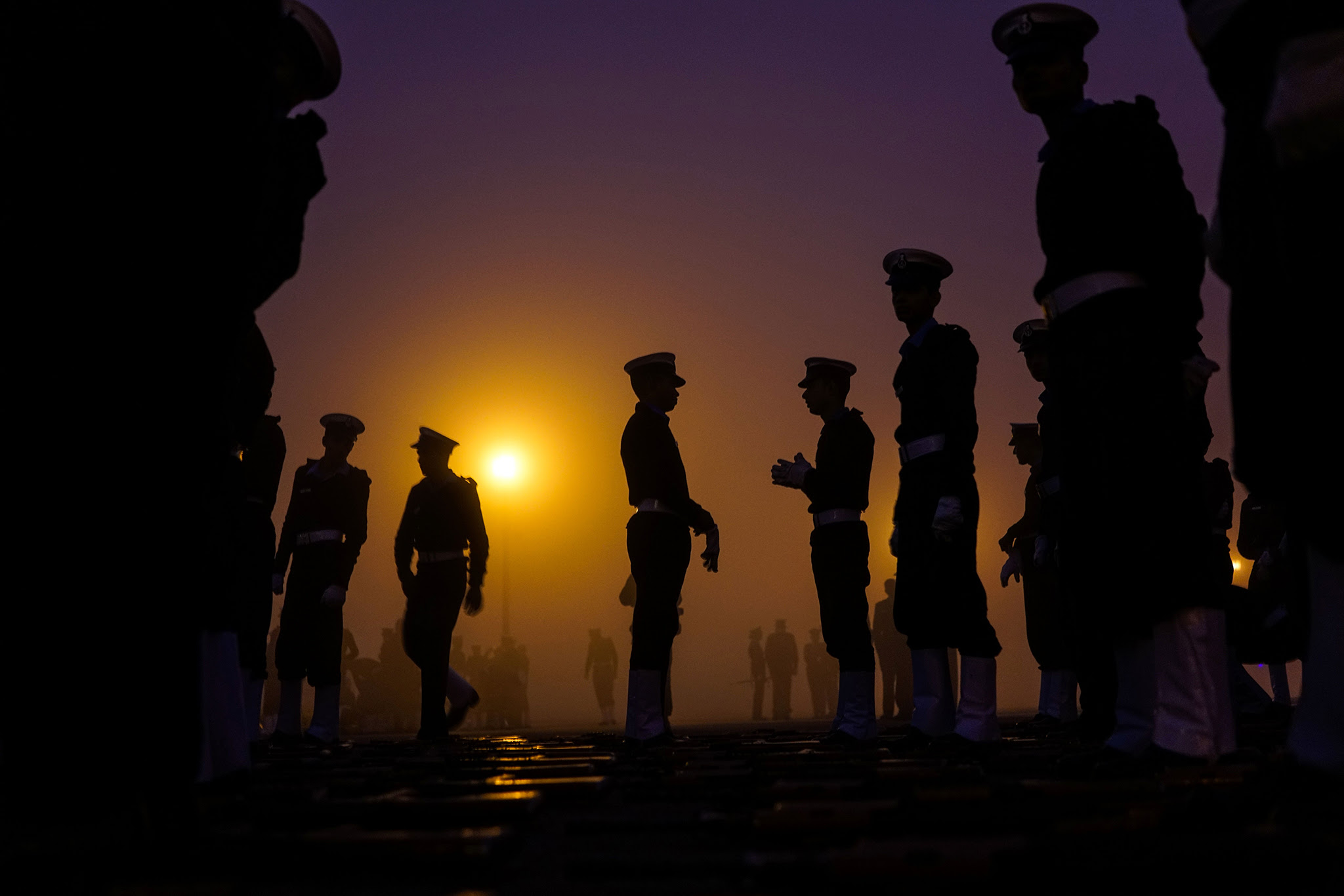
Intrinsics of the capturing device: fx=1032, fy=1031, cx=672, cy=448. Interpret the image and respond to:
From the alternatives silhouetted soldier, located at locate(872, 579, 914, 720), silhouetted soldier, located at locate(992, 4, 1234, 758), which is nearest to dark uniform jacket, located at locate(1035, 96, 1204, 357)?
silhouetted soldier, located at locate(992, 4, 1234, 758)

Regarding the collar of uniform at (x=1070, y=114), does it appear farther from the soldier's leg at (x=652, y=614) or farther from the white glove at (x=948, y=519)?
the soldier's leg at (x=652, y=614)

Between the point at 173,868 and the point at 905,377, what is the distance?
5.19 meters

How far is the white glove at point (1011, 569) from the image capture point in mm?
10234

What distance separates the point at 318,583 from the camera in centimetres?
928

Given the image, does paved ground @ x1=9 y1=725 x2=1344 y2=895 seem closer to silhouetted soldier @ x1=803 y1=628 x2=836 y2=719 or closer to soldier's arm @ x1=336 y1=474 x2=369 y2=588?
soldier's arm @ x1=336 y1=474 x2=369 y2=588

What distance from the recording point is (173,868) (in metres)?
1.87

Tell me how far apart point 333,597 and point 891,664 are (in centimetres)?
1326

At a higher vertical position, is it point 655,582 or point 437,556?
point 437,556

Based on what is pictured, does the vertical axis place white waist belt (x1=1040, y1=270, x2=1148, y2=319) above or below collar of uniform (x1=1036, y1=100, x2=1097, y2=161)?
below

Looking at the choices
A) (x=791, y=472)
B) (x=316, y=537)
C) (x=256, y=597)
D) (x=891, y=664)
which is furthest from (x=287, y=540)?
(x=891, y=664)

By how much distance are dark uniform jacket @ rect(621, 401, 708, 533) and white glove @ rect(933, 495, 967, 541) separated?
2.27 m

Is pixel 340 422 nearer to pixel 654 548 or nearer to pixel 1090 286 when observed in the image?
pixel 654 548

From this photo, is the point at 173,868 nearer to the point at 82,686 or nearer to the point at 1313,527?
the point at 82,686

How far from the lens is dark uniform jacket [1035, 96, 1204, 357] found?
397 cm
